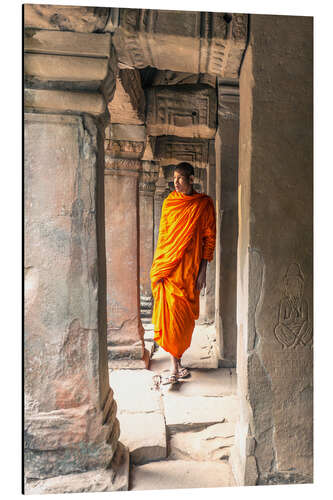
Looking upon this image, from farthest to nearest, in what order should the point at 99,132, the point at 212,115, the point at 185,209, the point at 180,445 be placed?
the point at 212,115, the point at 185,209, the point at 180,445, the point at 99,132

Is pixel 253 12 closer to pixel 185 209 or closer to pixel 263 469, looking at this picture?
pixel 185 209

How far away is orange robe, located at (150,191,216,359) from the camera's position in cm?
376

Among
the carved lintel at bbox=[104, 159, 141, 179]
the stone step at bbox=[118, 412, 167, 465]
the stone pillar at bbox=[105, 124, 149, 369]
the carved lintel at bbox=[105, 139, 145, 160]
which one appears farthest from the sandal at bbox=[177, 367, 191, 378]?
Answer: the carved lintel at bbox=[105, 139, 145, 160]

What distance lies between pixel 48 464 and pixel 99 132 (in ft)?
6.03

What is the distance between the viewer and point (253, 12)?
79.0 inches

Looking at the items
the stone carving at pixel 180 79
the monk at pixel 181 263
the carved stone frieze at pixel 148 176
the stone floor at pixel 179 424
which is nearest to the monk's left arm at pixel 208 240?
the monk at pixel 181 263

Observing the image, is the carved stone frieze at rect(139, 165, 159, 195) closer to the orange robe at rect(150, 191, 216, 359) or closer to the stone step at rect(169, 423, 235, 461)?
the orange robe at rect(150, 191, 216, 359)

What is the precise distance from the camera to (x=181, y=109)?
4605 mm

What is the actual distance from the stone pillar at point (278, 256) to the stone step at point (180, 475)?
0.88 ft

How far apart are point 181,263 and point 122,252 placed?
88cm

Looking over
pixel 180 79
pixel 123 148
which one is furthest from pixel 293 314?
pixel 180 79

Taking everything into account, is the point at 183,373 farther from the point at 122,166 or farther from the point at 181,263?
the point at 122,166

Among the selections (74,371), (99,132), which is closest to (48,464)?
(74,371)

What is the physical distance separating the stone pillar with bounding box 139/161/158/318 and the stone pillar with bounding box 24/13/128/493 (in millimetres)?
4961
